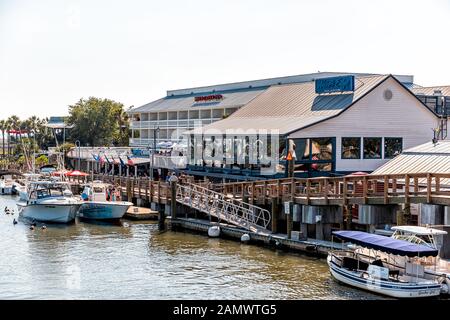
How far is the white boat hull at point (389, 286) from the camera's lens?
28.0 meters

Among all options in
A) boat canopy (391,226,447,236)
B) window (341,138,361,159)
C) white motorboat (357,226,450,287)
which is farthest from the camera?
window (341,138,361,159)

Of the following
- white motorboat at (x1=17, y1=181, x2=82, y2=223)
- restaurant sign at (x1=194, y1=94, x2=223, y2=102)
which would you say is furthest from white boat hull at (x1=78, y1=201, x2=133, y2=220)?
restaurant sign at (x1=194, y1=94, x2=223, y2=102)

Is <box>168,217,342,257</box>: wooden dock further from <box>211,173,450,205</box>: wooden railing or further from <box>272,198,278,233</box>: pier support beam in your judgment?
<box>211,173,450,205</box>: wooden railing

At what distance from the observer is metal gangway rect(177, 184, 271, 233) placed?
44.4 metres

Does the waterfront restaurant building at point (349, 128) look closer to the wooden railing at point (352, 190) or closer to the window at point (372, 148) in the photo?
the window at point (372, 148)

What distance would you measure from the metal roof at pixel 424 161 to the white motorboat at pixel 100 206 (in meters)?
20.8

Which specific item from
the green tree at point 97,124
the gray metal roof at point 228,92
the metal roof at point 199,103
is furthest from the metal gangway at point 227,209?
the green tree at point 97,124

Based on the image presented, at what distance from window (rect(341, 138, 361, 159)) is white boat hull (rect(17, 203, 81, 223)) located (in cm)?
1938

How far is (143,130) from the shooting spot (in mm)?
105438

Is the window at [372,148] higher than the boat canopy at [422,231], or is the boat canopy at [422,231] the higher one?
the window at [372,148]

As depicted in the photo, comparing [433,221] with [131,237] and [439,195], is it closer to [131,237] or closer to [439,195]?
[439,195]
